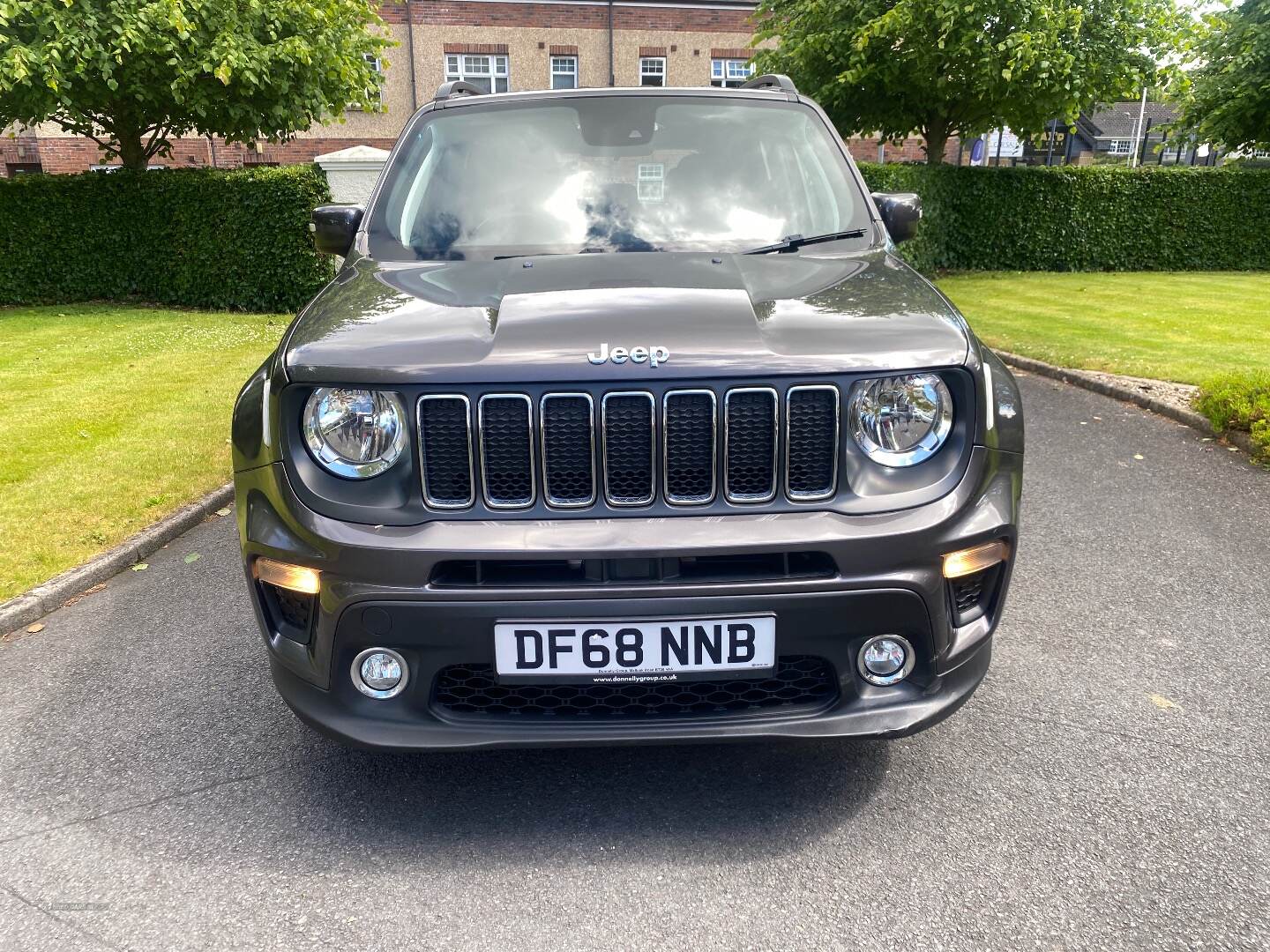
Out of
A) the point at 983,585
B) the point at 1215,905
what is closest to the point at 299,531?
the point at 983,585

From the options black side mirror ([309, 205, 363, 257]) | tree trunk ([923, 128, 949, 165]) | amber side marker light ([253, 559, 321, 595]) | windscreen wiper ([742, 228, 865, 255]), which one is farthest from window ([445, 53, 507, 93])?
amber side marker light ([253, 559, 321, 595])

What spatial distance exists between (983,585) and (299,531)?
163 centimetres

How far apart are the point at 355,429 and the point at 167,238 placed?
13.6 meters

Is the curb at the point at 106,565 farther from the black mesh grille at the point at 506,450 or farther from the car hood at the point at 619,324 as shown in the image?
the black mesh grille at the point at 506,450

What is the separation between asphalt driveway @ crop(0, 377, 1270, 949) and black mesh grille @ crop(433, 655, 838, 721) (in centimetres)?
14

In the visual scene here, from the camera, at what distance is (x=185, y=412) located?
755cm

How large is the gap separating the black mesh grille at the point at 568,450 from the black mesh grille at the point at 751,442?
1.04 feet

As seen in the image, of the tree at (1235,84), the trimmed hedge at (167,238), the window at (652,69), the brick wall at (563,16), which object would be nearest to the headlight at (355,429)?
the trimmed hedge at (167,238)

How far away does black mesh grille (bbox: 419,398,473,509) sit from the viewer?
7.61 ft

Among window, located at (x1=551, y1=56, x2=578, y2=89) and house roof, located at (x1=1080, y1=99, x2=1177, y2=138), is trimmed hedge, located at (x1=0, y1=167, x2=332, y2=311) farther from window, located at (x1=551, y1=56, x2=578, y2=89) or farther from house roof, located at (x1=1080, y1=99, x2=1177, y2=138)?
house roof, located at (x1=1080, y1=99, x2=1177, y2=138)

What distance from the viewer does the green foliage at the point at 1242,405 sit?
Result: 239 inches

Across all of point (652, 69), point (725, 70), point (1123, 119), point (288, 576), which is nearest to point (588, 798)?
point (288, 576)

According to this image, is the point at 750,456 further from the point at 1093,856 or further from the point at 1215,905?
the point at 1215,905

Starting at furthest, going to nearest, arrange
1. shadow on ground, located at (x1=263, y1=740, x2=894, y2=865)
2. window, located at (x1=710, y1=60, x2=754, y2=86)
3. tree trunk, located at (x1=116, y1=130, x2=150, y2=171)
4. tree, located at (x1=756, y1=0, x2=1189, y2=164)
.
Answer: window, located at (x1=710, y1=60, x2=754, y2=86)
tree, located at (x1=756, y1=0, x2=1189, y2=164)
tree trunk, located at (x1=116, y1=130, x2=150, y2=171)
shadow on ground, located at (x1=263, y1=740, x2=894, y2=865)
